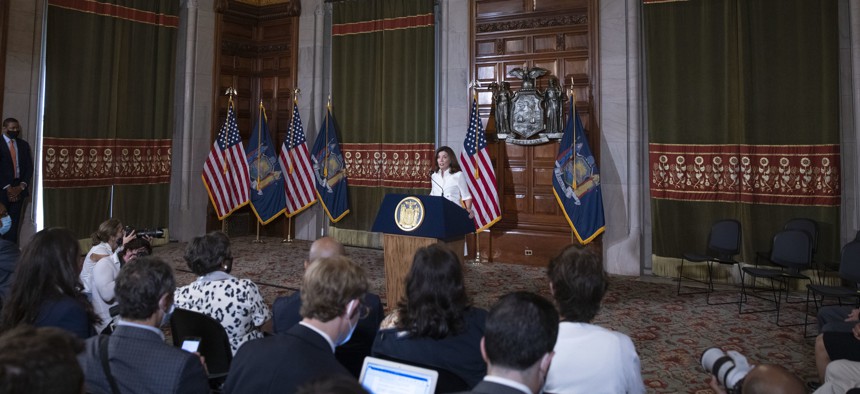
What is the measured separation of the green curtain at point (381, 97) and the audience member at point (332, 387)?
27.1 feet

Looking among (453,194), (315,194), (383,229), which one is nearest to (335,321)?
(383,229)

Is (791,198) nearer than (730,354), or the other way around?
(730,354)

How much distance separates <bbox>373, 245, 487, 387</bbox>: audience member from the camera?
2105 mm

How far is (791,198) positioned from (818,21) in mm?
1988

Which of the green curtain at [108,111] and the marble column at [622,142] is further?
the green curtain at [108,111]

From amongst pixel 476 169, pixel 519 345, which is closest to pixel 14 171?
pixel 476 169

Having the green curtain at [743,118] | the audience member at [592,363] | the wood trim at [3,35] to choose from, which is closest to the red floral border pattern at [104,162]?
the wood trim at [3,35]

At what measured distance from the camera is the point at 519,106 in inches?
330

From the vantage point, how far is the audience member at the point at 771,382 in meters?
1.53

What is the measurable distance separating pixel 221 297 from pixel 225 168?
7.36 meters

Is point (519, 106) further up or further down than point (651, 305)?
further up

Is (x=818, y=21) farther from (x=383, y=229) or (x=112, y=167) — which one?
(x=112, y=167)

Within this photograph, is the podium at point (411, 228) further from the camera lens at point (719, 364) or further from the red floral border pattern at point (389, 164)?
the red floral border pattern at point (389, 164)

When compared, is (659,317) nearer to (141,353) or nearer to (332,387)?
(141,353)
